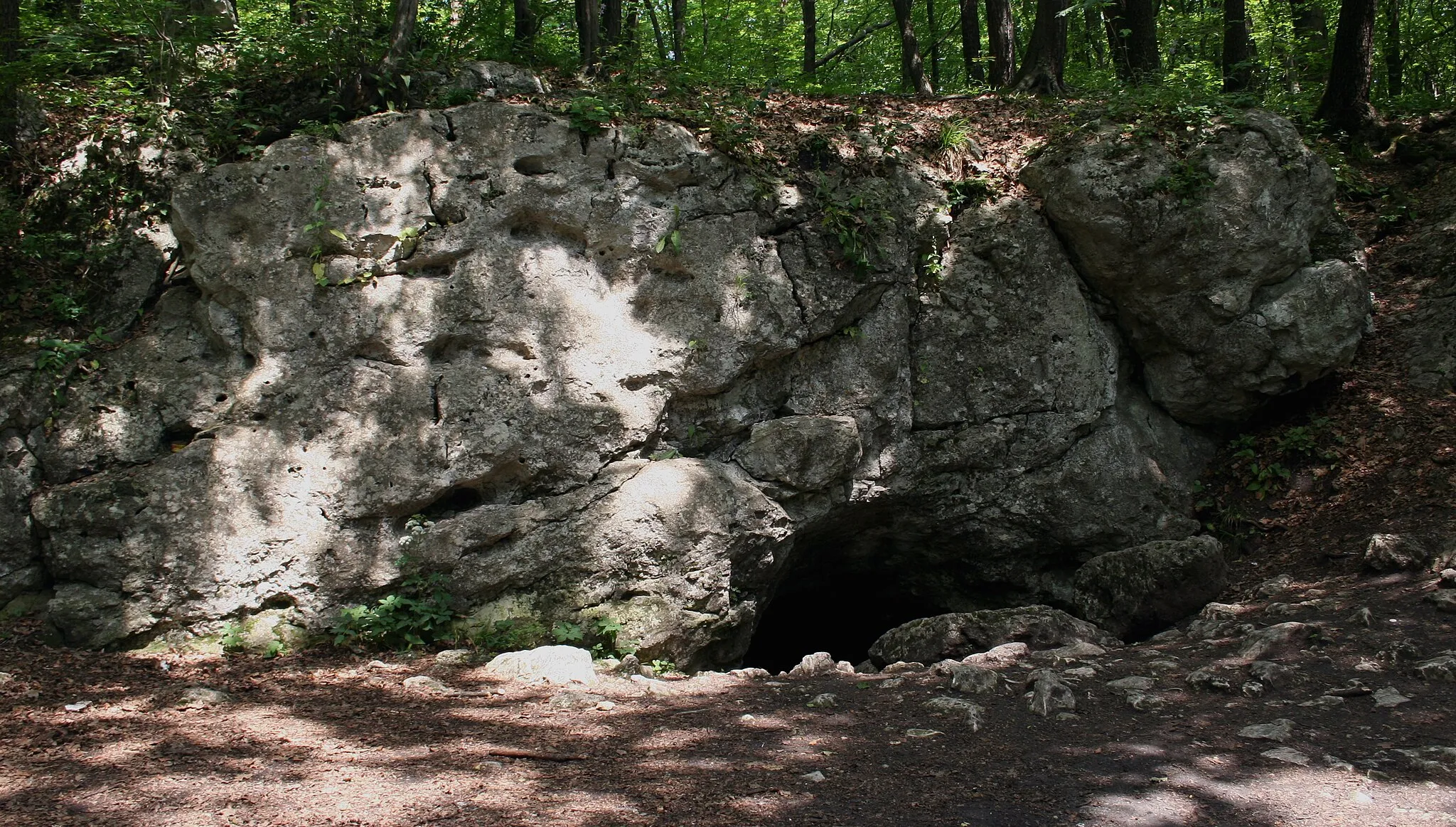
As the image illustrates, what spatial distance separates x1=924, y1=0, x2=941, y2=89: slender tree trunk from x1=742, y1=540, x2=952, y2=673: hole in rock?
9.76 metres

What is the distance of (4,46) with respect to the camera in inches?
300

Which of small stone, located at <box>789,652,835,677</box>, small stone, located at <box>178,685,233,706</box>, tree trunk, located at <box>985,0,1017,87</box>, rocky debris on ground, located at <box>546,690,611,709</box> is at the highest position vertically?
tree trunk, located at <box>985,0,1017,87</box>

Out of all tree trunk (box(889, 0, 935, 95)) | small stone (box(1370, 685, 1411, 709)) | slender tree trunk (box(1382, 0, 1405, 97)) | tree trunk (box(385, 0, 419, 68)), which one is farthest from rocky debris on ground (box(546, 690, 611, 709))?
slender tree trunk (box(1382, 0, 1405, 97))

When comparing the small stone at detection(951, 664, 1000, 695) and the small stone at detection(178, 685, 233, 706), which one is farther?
the small stone at detection(951, 664, 1000, 695)

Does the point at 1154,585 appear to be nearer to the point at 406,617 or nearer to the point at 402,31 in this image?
the point at 406,617

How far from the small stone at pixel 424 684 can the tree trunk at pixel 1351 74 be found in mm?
12176

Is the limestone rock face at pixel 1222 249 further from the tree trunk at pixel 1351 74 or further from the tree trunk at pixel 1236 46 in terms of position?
the tree trunk at pixel 1236 46

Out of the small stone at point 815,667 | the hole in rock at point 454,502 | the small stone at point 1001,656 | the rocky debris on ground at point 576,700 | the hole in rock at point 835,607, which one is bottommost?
the hole in rock at point 835,607

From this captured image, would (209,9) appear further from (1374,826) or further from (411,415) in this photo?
(1374,826)

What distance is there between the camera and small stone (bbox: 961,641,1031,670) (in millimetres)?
6027

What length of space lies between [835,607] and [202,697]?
261 inches

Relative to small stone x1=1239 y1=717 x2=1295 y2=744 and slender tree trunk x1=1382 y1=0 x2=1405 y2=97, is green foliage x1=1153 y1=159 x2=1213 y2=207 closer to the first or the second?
small stone x1=1239 y1=717 x2=1295 y2=744

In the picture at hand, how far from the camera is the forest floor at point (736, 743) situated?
3.69 m

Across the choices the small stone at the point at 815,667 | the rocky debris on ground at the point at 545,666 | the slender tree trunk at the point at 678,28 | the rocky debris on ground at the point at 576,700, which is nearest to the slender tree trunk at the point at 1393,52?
the slender tree trunk at the point at 678,28
